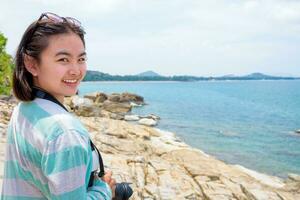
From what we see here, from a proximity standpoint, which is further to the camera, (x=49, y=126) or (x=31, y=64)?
(x=31, y=64)

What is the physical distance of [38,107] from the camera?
1.95 meters

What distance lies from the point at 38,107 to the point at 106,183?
0.62 meters

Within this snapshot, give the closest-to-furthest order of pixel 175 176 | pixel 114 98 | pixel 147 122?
pixel 175 176, pixel 147 122, pixel 114 98

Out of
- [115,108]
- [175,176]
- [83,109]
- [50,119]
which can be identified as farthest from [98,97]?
[50,119]

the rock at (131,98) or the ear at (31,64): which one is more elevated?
the ear at (31,64)

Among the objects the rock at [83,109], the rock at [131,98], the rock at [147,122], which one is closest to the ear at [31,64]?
the rock at [83,109]

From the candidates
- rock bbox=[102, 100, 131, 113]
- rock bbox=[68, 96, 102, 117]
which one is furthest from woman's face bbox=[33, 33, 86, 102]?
rock bbox=[102, 100, 131, 113]

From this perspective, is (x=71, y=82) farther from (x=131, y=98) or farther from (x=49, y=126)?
(x=131, y=98)

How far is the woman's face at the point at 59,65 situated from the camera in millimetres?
2037

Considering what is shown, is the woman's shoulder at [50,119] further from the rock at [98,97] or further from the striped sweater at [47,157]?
the rock at [98,97]

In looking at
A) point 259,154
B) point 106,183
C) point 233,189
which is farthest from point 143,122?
point 106,183

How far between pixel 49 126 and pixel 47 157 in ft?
0.50

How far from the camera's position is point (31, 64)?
209 cm

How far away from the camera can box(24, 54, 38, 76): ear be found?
2.08m
